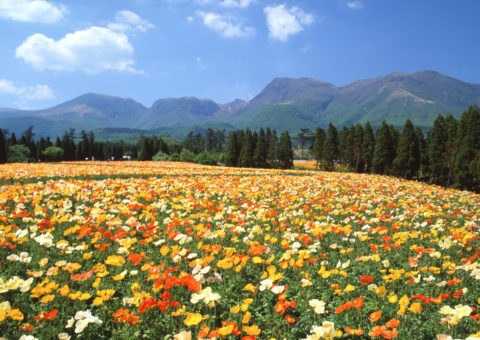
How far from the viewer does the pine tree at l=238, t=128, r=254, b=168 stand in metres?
59.2

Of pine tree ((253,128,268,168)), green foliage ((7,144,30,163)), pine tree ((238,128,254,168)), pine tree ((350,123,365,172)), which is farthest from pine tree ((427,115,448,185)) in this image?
green foliage ((7,144,30,163))

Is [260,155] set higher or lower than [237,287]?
higher

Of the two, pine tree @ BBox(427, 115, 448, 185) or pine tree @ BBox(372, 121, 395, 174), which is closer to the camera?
pine tree @ BBox(427, 115, 448, 185)

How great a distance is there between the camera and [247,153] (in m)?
59.6

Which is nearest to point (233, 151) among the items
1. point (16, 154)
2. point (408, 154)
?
point (408, 154)

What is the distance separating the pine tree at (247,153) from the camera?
5919 centimetres

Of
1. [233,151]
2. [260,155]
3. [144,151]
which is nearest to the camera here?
[260,155]

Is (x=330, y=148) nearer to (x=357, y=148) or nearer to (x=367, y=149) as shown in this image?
(x=357, y=148)

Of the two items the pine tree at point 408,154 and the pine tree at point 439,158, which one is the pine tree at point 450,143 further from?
the pine tree at point 408,154

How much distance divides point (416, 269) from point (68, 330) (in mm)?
4526

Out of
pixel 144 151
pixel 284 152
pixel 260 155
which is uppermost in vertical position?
pixel 284 152

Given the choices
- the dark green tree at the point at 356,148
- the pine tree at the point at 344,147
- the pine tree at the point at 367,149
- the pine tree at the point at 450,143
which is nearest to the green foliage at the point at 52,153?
the pine tree at the point at 344,147

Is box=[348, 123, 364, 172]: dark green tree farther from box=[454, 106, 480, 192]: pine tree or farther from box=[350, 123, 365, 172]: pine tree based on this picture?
box=[454, 106, 480, 192]: pine tree

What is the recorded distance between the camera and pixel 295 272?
3916mm
